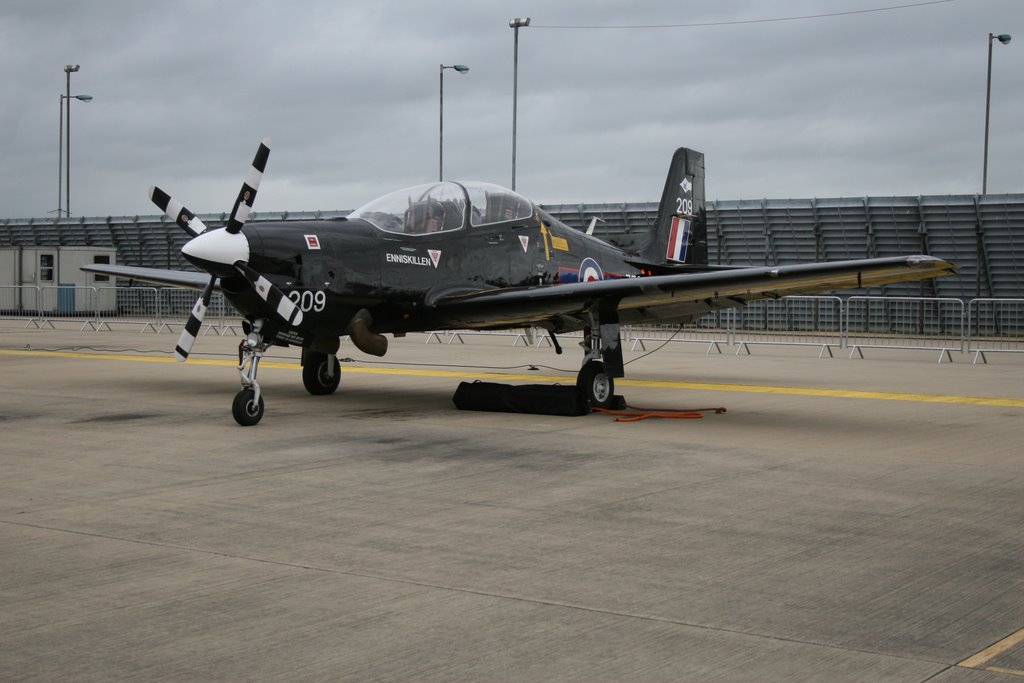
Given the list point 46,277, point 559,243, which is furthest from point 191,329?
point 46,277

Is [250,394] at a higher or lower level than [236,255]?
lower

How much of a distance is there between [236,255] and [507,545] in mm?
5944

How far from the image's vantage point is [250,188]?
1089 cm

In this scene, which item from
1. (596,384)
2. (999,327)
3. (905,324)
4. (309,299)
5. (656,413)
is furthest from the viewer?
(905,324)

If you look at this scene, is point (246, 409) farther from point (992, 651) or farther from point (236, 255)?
point (992, 651)

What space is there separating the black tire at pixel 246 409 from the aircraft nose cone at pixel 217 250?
4.12ft

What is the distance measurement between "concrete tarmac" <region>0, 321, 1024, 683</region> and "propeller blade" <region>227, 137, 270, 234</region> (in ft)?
6.67

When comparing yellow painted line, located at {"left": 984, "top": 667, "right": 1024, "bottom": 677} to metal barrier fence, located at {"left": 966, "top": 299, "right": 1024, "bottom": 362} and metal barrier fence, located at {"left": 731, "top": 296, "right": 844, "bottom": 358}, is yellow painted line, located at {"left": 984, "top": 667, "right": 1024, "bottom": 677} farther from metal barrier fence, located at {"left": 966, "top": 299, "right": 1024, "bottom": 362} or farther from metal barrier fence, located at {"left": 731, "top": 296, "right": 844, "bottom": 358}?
metal barrier fence, located at {"left": 731, "top": 296, "right": 844, "bottom": 358}

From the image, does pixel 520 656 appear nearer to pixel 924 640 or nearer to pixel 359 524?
pixel 924 640

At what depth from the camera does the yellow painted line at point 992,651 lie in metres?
3.91

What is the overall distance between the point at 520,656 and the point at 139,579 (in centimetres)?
203

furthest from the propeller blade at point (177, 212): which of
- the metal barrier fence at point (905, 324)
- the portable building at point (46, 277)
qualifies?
the portable building at point (46, 277)

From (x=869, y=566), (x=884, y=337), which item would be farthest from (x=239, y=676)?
(x=884, y=337)

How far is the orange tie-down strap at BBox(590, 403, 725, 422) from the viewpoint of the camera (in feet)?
38.3
